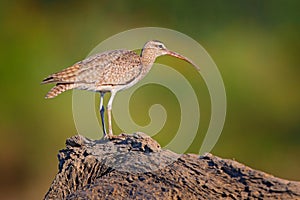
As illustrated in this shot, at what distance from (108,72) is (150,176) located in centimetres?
225

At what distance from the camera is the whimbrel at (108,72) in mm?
6273

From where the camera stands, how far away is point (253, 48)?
38.8 feet

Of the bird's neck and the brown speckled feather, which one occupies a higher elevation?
the bird's neck

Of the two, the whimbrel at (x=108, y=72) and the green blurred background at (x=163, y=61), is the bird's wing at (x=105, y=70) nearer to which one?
the whimbrel at (x=108, y=72)

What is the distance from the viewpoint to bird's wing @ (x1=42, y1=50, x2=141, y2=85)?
6.27 metres

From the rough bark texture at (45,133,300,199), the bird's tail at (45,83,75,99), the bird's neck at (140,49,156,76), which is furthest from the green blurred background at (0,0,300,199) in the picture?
the rough bark texture at (45,133,300,199)

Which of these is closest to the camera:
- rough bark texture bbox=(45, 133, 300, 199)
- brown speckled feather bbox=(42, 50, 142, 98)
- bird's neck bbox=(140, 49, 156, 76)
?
rough bark texture bbox=(45, 133, 300, 199)

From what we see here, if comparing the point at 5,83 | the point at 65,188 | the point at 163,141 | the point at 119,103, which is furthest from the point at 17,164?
the point at 65,188

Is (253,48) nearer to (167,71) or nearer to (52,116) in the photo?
(52,116)

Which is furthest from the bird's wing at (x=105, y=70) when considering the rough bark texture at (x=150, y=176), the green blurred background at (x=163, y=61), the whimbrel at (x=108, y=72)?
the green blurred background at (x=163, y=61)

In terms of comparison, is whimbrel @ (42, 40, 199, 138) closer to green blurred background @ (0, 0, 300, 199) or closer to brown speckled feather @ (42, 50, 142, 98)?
brown speckled feather @ (42, 50, 142, 98)

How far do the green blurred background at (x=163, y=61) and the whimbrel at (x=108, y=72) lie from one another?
2173 millimetres

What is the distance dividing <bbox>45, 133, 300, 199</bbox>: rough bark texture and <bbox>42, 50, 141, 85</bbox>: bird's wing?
130cm

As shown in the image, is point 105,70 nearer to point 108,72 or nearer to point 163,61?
point 108,72
